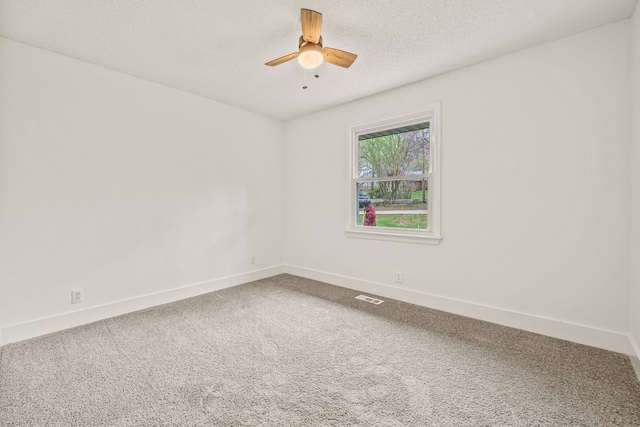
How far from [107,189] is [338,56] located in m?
2.58

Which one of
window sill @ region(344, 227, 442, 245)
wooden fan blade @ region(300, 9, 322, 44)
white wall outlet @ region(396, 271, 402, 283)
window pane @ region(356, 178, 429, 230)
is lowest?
white wall outlet @ region(396, 271, 402, 283)

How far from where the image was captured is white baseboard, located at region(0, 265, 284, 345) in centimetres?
235

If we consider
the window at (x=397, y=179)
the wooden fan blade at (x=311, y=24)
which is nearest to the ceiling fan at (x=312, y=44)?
the wooden fan blade at (x=311, y=24)

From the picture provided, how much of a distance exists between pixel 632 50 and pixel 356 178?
2.63 metres

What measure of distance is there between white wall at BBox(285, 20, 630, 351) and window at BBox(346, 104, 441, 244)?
0.42 ft

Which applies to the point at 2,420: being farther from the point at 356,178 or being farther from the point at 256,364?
the point at 356,178

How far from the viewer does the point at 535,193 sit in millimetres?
2477

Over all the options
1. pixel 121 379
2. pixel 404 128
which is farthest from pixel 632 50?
pixel 121 379

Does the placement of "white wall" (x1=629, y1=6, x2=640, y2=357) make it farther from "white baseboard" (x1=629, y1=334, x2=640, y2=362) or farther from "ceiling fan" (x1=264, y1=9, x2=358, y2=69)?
"ceiling fan" (x1=264, y1=9, x2=358, y2=69)

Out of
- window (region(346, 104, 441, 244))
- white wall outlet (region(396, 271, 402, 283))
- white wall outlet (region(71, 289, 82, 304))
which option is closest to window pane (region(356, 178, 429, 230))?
window (region(346, 104, 441, 244))

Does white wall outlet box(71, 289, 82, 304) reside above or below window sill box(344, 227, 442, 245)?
below

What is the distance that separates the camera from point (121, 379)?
6.03 ft

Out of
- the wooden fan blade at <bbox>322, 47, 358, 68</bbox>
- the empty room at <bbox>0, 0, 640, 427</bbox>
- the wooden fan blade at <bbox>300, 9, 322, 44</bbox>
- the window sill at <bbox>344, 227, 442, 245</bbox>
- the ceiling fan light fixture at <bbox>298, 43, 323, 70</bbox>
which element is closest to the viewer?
the empty room at <bbox>0, 0, 640, 427</bbox>

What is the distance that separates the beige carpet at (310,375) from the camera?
5.03 feet
